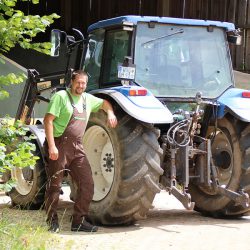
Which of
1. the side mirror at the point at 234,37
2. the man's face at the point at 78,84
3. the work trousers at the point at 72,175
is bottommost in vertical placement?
the work trousers at the point at 72,175

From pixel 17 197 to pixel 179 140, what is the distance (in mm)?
2616

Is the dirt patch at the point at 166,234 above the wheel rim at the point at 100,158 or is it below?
below

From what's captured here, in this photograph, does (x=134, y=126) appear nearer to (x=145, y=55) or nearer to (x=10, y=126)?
(x=145, y=55)

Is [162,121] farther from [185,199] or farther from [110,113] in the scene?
[185,199]

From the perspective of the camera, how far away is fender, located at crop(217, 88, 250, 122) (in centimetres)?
738

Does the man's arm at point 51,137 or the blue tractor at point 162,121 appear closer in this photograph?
the man's arm at point 51,137

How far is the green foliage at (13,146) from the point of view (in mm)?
4898

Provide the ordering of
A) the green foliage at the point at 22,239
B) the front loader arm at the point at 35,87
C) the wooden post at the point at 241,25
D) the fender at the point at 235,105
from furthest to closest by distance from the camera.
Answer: the wooden post at the point at 241,25 < the front loader arm at the point at 35,87 < the fender at the point at 235,105 < the green foliage at the point at 22,239

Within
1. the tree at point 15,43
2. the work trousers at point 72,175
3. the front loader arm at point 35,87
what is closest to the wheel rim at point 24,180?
the front loader arm at point 35,87

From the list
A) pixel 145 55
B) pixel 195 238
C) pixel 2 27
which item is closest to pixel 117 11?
pixel 145 55

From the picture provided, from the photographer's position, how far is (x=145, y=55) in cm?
766

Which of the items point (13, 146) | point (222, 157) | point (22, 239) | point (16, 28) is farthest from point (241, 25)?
point (22, 239)

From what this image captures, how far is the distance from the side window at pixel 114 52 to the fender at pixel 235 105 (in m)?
1.30

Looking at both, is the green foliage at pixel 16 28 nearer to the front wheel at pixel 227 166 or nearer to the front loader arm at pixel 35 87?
the front wheel at pixel 227 166
